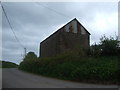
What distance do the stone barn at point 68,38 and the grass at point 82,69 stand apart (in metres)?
8.21

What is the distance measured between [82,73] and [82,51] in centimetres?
754

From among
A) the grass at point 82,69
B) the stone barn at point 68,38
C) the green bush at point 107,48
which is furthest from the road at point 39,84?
the stone barn at point 68,38

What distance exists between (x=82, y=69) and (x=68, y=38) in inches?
619

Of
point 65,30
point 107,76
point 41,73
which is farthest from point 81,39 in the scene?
point 107,76

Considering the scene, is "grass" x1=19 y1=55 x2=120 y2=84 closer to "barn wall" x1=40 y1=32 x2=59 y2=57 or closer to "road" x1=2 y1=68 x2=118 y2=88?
"road" x1=2 y1=68 x2=118 y2=88

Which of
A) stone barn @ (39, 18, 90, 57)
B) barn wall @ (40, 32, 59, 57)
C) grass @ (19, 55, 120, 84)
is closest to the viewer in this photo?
grass @ (19, 55, 120, 84)

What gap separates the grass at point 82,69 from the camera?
15092 millimetres

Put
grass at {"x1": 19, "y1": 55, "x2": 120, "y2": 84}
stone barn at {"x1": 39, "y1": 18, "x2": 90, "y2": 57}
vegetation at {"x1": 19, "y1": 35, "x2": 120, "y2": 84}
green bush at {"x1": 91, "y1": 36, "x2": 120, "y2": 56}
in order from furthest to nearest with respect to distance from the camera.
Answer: stone barn at {"x1": 39, "y1": 18, "x2": 90, "y2": 57}
green bush at {"x1": 91, "y1": 36, "x2": 120, "y2": 56}
vegetation at {"x1": 19, "y1": 35, "x2": 120, "y2": 84}
grass at {"x1": 19, "y1": 55, "x2": 120, "y2": 84}

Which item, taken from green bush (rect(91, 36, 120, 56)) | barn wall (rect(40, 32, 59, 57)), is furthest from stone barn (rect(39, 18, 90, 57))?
green bush (rect(91, 36, 120, 56))

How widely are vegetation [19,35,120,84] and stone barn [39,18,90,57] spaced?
6.47 meters

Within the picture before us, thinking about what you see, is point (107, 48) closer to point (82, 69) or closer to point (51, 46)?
point (82, 69)

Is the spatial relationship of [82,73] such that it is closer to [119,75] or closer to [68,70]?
[68,70]

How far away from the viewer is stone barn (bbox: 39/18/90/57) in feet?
103

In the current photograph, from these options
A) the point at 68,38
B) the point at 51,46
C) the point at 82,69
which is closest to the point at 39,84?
the point at 82,69
